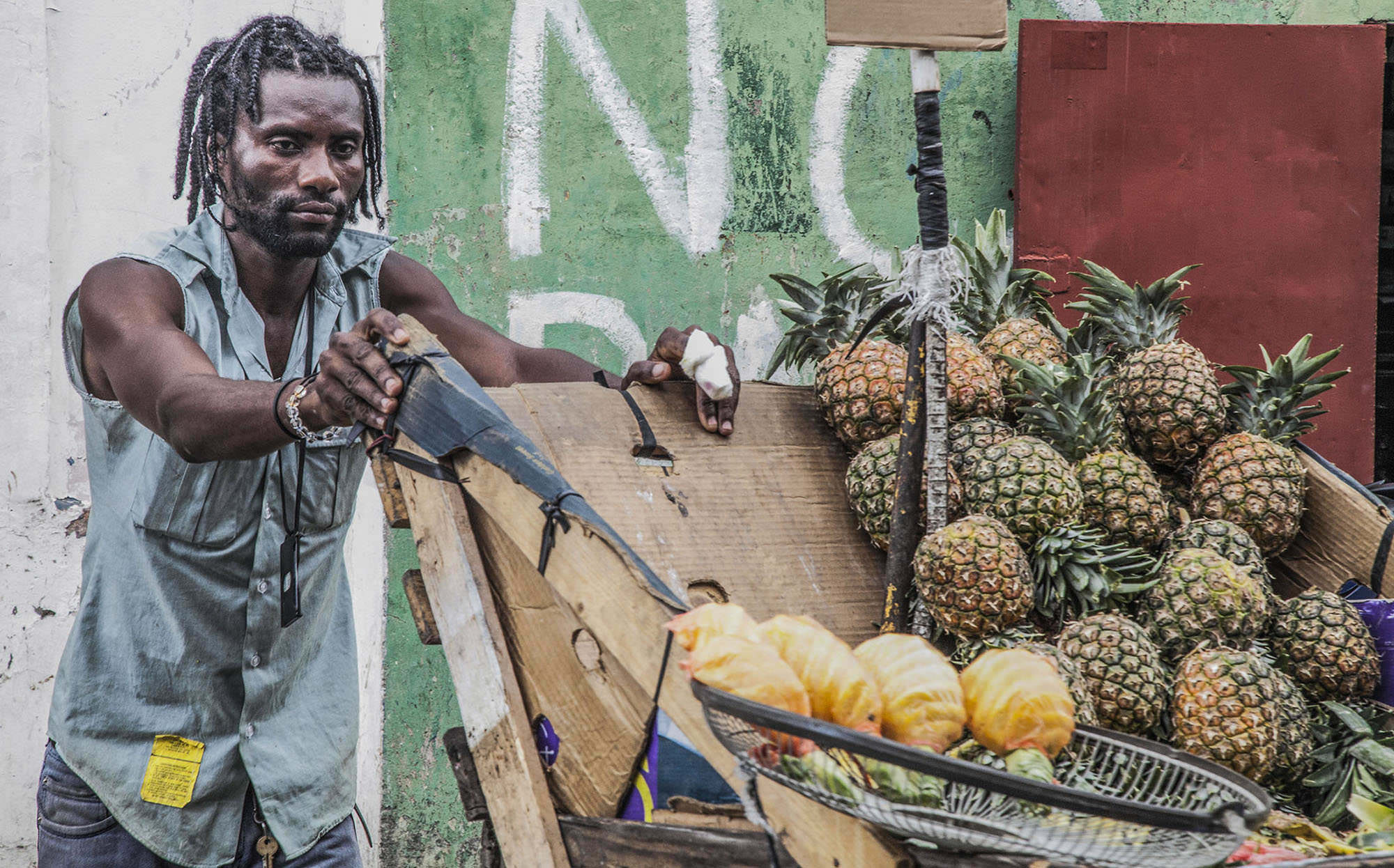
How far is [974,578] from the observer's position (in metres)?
2.22

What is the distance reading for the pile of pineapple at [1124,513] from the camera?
7.17 feet

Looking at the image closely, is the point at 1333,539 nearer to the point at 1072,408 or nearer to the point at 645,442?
the point at 1072,408

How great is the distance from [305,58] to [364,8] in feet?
5.61

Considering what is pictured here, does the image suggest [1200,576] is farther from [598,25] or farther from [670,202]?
[598,25]

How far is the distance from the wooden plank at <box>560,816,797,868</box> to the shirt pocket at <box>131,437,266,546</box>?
1194 millimetres

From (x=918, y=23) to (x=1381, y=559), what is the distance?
1562 millimetres

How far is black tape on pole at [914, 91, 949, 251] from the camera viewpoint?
209cm

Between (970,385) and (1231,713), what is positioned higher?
(970,385)

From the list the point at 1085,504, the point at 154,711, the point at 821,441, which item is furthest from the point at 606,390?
the point at 154,711

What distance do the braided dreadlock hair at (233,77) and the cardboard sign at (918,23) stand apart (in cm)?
135

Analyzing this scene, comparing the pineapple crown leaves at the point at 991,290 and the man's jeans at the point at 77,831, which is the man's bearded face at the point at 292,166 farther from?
the pineapple crown leaves at the point at 991,290

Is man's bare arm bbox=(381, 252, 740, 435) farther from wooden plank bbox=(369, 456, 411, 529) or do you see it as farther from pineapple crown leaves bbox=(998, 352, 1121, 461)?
pineapple crown leaves bbox=(998, 352, 1121, 461)

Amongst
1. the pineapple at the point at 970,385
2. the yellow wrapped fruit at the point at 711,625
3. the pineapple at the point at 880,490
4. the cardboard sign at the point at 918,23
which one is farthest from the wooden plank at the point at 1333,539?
the yellow wrapped fruit at the point at 711,625

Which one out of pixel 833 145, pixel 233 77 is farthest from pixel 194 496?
pixel 833 145
